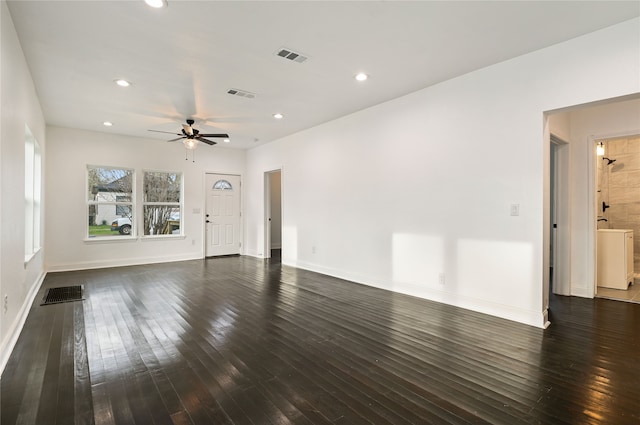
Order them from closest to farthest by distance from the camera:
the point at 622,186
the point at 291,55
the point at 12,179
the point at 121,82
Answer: the point at 12,179 → the point at 291,55 → the point at 121,82 → the point at 622,186

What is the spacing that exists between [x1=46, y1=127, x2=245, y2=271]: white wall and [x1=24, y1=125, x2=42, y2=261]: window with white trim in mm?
1268

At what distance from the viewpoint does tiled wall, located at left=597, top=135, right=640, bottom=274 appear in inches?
224

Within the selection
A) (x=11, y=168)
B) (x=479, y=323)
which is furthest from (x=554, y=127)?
(x=11, y=168)

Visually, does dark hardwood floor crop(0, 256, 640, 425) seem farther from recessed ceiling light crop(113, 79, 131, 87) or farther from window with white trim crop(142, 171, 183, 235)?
window with white trim crop(142, 171, 183, 235)

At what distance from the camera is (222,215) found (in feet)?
27.7

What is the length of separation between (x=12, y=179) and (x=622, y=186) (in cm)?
880

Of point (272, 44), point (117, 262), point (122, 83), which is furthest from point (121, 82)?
point (117, 262)

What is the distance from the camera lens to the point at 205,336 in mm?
3064

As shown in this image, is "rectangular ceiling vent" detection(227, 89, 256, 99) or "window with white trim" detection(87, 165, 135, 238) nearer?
"rectangular ceiling vent" detection(227, 89, 256, 99)

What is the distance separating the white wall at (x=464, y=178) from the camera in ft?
10.3

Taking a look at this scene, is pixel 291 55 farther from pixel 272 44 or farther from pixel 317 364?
pixel 317 364

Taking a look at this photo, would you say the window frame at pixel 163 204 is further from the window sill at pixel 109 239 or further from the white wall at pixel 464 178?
the white wall at pixel 464 178

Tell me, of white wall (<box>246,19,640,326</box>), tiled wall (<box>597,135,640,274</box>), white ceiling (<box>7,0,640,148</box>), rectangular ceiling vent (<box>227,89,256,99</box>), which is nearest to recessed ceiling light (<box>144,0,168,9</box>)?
white ceiling (<box>7,0,640,148</box>)

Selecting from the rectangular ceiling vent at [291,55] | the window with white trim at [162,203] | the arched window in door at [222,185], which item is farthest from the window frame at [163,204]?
the rectangular ceiling vent at [291,55]
